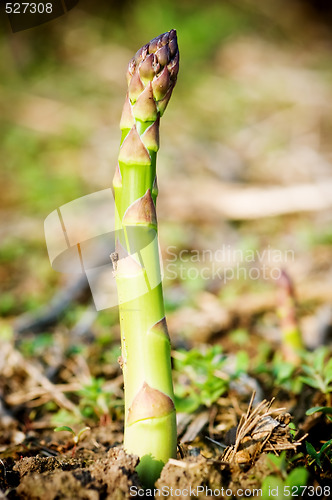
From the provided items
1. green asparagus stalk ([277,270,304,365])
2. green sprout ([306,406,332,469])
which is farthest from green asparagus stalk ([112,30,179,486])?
green asparagus stalk ([277,270,304,365])

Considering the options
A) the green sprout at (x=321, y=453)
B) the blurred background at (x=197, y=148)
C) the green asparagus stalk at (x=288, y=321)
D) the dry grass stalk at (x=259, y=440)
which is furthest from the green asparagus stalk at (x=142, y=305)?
the blurred background at (x=197, y=148)

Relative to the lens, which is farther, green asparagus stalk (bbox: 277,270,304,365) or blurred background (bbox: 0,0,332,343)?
blurred background (bbox: 0,0,332,343)

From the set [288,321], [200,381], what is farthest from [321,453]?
[288,321]

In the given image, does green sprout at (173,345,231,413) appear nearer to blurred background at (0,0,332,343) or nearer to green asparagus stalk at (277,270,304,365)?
green asparagus stalk at (277,270,304,365)

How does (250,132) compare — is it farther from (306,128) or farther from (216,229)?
(216,229)

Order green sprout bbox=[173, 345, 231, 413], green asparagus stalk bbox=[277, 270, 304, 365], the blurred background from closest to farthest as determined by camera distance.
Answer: green sprout bbox=[173, 345, 231, 413] → green asparagus stalk bbox=[277, 270, 304, 365] → the blurred background

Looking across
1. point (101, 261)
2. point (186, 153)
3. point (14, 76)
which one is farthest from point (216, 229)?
point (14, 76)

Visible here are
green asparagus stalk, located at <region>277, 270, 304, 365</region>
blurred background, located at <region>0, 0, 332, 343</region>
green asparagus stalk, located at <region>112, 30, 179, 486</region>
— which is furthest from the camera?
blurred background, located at <region>0, 0, 332, 343</region>
